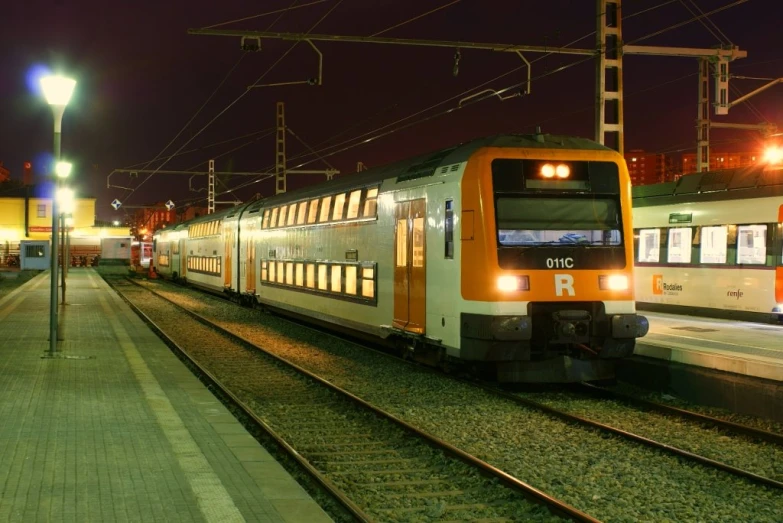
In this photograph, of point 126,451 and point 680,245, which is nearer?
point 126,451

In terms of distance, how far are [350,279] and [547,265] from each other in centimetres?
609

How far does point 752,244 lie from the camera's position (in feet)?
62.3

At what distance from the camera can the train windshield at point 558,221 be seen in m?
12.0

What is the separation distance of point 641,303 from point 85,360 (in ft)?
46.8

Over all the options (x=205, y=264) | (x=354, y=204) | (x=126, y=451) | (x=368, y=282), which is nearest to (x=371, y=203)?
(x=354, y=204)

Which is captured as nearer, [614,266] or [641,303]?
[614,266]

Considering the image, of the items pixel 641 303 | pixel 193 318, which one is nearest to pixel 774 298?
pixel 641 303

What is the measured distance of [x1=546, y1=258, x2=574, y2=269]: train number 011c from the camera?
11977 mm

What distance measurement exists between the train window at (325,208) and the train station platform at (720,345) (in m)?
7.05

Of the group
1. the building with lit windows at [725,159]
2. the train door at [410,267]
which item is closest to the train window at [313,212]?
the train door at [410,267]

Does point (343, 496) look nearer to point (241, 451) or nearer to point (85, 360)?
point (241, 451)

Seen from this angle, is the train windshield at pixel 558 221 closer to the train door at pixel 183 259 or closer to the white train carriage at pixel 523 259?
the white train carriage at pixel 523 259

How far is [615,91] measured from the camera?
56.0ft

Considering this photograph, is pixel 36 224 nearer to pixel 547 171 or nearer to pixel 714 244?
pixel 714 244
